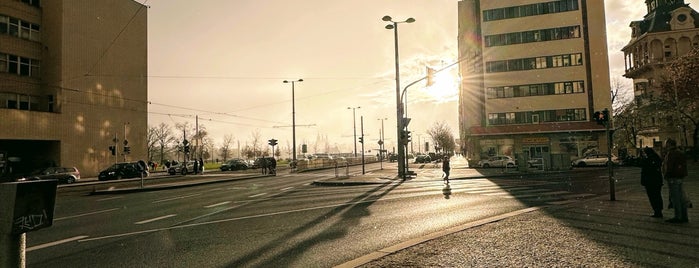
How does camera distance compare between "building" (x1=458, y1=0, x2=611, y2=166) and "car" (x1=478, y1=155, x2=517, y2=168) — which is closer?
"car" (x1=478, y1=155, x2=517, y2=168)

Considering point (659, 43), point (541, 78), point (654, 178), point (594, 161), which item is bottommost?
point (594, 161)

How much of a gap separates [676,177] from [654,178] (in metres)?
0.54

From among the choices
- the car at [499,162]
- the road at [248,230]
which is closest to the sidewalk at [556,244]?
the road at [248,230]

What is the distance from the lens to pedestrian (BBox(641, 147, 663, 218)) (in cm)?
845

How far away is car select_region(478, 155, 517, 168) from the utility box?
128 ft

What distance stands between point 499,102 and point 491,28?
8845 mm

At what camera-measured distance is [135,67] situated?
45719mm

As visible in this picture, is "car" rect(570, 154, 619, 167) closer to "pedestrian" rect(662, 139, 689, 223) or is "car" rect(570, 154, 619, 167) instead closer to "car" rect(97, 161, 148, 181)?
"pedestrian" rect(662, 139, 689, 223)

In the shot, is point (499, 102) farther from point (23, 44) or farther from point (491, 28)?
point (23, 44)

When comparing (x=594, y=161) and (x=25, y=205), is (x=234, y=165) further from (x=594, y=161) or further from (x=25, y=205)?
(x=25, y=205)

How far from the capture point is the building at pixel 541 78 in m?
47.3

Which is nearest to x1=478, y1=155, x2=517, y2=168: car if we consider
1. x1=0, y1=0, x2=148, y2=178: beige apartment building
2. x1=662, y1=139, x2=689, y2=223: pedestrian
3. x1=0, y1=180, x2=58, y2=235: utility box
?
x1=662, y1=139, x2=689, y2=223: pedestrian

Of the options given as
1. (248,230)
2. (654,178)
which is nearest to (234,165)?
(248,230)

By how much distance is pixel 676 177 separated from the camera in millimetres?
7996
